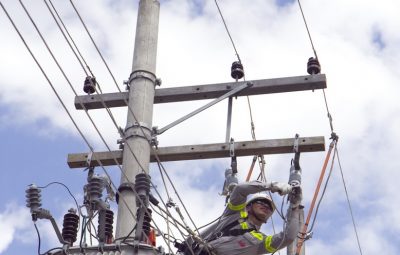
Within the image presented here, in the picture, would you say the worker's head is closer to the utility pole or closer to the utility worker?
the utility worker

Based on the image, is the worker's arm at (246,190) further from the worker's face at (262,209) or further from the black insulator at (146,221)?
the black insulator at (146,221)

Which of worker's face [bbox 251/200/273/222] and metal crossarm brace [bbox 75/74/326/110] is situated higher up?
metal crossarm brace [bbox 75/74/326/110]

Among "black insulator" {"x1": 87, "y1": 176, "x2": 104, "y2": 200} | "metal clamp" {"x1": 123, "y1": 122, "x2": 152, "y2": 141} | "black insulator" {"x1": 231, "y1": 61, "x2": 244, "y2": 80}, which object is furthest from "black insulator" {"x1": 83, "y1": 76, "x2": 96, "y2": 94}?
"black insulator" {"x1": 87, "y1": 176, "x2": 104, "y2": 200}

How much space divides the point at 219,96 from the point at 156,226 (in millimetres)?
2954

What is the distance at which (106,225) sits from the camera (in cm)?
898

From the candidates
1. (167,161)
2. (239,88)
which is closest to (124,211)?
(167,161)

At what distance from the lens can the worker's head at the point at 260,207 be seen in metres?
10.5

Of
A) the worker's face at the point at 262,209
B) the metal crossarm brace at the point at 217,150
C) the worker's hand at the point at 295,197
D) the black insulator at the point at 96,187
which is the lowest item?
the black insulator at the point at 96,187

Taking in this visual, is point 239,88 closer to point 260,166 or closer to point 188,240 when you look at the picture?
point 260,166

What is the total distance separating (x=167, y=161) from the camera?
11.2 metres

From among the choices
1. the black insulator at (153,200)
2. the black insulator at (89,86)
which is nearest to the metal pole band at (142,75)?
the black insulator at (89,86)

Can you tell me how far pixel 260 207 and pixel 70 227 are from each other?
240cm

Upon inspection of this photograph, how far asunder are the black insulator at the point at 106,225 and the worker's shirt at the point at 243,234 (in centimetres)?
143

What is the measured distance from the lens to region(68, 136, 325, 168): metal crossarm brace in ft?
35.9
